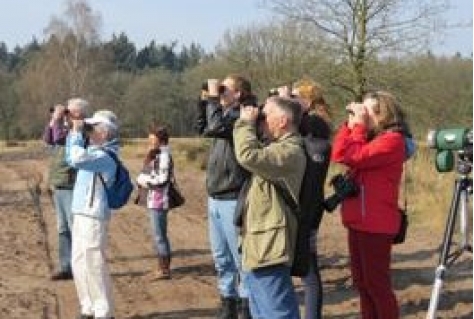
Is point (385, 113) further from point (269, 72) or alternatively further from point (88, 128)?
point (269, 72)

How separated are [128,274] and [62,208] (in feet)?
3.49

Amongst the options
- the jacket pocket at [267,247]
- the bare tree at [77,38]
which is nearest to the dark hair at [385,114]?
the jacket pocket at [267,247]

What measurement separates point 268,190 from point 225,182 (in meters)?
1.50

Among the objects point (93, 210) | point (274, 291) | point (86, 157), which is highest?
point (86, 157)

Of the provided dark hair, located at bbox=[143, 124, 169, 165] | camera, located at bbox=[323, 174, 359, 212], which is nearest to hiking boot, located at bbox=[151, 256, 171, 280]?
dark hair, located at bbox=[143, 124, 169, 165]

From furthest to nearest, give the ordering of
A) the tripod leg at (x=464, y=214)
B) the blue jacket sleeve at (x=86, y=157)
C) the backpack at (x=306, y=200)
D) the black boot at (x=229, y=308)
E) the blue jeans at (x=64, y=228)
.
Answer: the blue jeans at (x=64, y=228) → the black boot at (x=229, y=308) → the blue jacket sleeve at (x=86, y=157) → the tripod leg at (x=464, y=214) → the backpack at (x=306, y=200)

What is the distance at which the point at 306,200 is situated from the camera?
5586 mm

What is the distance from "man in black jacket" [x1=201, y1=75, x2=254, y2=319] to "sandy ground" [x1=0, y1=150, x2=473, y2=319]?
65cm

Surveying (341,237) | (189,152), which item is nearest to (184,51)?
(189,152)

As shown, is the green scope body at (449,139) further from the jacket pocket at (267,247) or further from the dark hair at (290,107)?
the jacket pocket at (267,247)

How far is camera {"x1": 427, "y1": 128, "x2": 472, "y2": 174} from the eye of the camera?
17.9 ft

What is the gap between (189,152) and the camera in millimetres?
30109

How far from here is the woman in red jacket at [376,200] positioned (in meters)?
6.14

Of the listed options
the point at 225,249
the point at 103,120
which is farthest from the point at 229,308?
the point at 103,120
